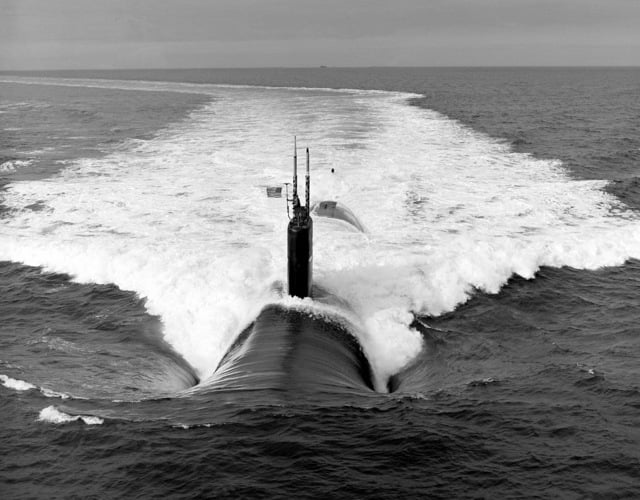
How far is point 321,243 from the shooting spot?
24172mm

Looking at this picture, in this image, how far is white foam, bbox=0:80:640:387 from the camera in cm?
2008

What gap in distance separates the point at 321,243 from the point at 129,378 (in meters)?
10.2

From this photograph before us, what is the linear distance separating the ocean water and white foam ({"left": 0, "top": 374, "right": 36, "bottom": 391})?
0.06 m

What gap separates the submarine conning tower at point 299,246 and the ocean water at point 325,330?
0.59 meters

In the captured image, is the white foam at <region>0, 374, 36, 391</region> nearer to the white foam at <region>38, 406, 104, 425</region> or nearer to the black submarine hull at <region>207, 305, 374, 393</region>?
the white foam at <region>38, 406, 104, 425</region>

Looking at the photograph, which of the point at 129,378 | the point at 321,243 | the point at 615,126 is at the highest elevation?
the point at 615,126

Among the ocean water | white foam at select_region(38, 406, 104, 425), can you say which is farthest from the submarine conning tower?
white foam at select_region(38, 406, 104, 425)

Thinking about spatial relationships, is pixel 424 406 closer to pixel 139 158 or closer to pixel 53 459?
pixel 53 459

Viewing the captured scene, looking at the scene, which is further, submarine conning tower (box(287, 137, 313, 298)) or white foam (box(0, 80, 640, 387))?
white foam (box(0, 80, 640, 387))

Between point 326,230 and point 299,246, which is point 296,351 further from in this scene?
point 326,230

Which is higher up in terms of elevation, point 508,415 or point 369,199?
point 369,199

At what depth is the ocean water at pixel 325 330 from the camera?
11.3 metres

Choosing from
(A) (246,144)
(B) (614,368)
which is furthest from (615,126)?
(B) (614,368)

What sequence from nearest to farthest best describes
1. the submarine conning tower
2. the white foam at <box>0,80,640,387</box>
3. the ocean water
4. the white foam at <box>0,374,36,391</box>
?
the ocean water
the white foam at <box>0,374,36,391</box>
the submarine conning tower
the white foam at <box>0,80,640,387</box>
